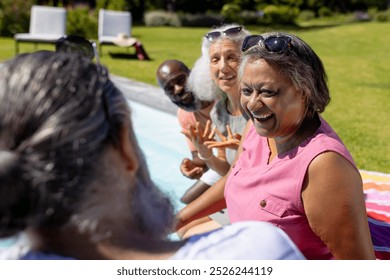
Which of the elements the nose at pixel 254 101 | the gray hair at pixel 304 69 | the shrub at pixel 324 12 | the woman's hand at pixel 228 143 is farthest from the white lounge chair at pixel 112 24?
the shrub at pixel 324 12

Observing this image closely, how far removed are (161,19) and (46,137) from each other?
95.0 ft

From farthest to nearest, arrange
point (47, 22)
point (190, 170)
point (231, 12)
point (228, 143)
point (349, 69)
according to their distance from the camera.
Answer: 1. point (231, 12)
2. point (47, 22)
3. point (349, 69)
4. point (190, 170)
5. point (228, 143)

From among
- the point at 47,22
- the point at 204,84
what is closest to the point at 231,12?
the point at 47,22

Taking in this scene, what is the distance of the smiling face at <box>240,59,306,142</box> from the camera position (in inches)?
97.6

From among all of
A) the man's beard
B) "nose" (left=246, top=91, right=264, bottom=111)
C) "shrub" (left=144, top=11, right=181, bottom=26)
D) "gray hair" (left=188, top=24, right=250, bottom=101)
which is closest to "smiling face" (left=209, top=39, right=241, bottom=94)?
"gray hair" (left=188, top=24, right=250, bottom=101)

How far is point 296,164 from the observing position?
7.69ft

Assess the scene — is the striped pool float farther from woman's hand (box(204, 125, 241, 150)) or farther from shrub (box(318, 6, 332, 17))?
shrub (box(318, 6, 332, 17))

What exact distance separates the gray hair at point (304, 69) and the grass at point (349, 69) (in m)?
0.68

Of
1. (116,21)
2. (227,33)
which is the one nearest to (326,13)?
(116,21)

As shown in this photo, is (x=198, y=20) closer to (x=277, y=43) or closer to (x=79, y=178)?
(x=277, y=43)

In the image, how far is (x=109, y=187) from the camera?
135 cm

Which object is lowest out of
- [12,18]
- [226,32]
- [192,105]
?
[12,18]

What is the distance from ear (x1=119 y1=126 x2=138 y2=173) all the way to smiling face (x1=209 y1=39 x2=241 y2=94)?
7.90ft
